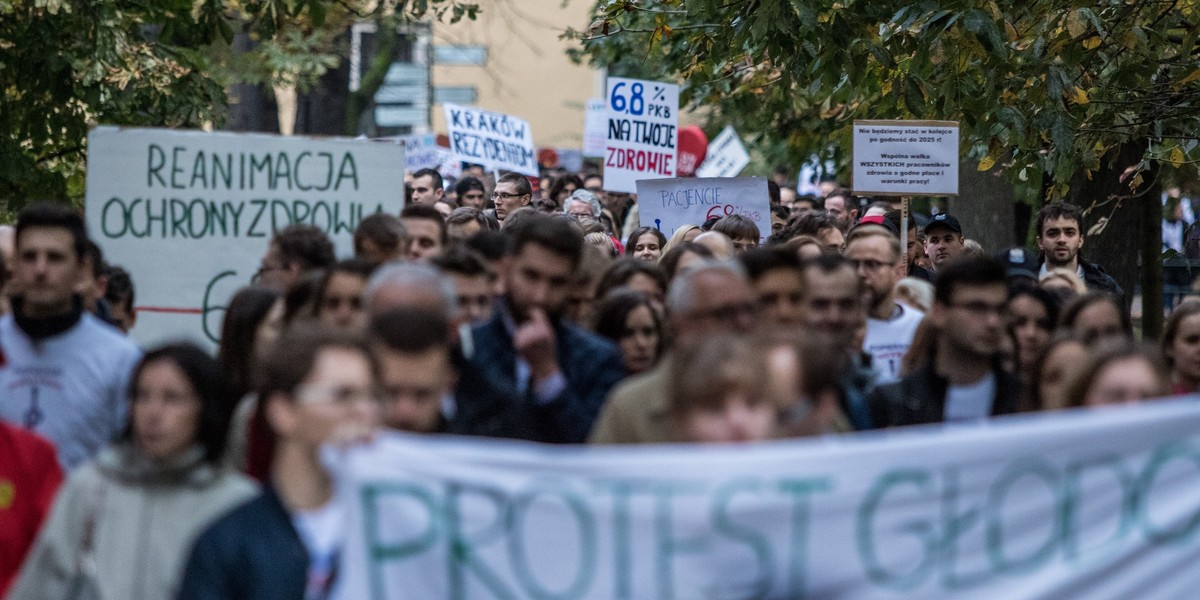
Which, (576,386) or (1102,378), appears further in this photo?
(576,386)

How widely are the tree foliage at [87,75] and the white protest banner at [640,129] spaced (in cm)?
331

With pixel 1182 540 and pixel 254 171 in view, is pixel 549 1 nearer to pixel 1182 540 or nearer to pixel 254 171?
pixel 254 171

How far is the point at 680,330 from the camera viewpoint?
17.2 ft

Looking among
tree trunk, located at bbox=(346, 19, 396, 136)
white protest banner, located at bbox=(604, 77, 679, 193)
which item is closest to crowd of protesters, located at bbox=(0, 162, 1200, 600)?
white protest banner, located at bbox=(604, 77, 679, 193)

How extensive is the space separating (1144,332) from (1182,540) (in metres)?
10.2

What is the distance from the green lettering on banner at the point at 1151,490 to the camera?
4.68 meters

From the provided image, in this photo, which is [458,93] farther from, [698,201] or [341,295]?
[341,295]

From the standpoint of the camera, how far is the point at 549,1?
4191 cm

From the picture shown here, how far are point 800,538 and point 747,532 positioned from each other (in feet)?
0.46

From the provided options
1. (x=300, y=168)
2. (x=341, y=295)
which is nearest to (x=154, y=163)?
(x=300, y=168)

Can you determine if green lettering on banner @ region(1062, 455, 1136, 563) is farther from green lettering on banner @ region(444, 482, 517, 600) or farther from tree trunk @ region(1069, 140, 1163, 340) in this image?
tree trunk @ region(1069, 140, 1163, 340)

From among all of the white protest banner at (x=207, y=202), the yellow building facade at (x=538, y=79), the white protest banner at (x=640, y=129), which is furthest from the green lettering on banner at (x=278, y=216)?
the yellow building facade at (x=538, y=79)

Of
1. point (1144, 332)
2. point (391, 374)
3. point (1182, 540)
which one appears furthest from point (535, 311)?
point (1144, 332)

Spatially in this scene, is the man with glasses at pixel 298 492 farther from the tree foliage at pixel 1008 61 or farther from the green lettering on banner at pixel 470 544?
the tree foliage at pixel 1008 61
